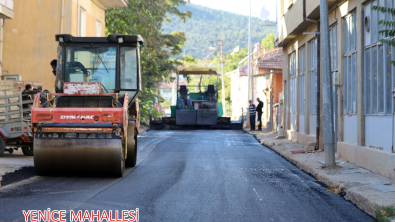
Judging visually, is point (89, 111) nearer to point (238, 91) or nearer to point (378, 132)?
point (378, 132)

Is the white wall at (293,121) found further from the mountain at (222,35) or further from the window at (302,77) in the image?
the mountain at (222,35)

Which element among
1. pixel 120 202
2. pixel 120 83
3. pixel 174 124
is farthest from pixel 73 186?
pixel 174 124

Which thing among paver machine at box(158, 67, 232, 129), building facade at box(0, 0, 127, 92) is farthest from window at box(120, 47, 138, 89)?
paver machine at box(158, 67, 232, 129)

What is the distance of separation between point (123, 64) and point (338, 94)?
6.16 meters

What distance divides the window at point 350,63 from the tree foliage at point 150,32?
14.4 m

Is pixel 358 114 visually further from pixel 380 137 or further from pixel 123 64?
pixel 123 64

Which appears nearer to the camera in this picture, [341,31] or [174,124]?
[341,31]

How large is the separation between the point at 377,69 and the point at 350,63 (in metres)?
2.11

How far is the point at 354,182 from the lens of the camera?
27.8ft

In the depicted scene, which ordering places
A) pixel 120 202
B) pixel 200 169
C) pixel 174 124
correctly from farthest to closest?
pixel 174 124 < pixel 200 169 < pixel 120 202

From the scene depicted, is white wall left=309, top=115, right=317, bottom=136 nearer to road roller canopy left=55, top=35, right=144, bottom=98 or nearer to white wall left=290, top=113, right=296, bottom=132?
white wall left=290, top=113, right=296, bottom=132

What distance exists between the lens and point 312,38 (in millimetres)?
16984

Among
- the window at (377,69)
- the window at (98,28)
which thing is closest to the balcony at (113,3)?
the window at (98,28)

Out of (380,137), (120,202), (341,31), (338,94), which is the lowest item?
(120,202)
